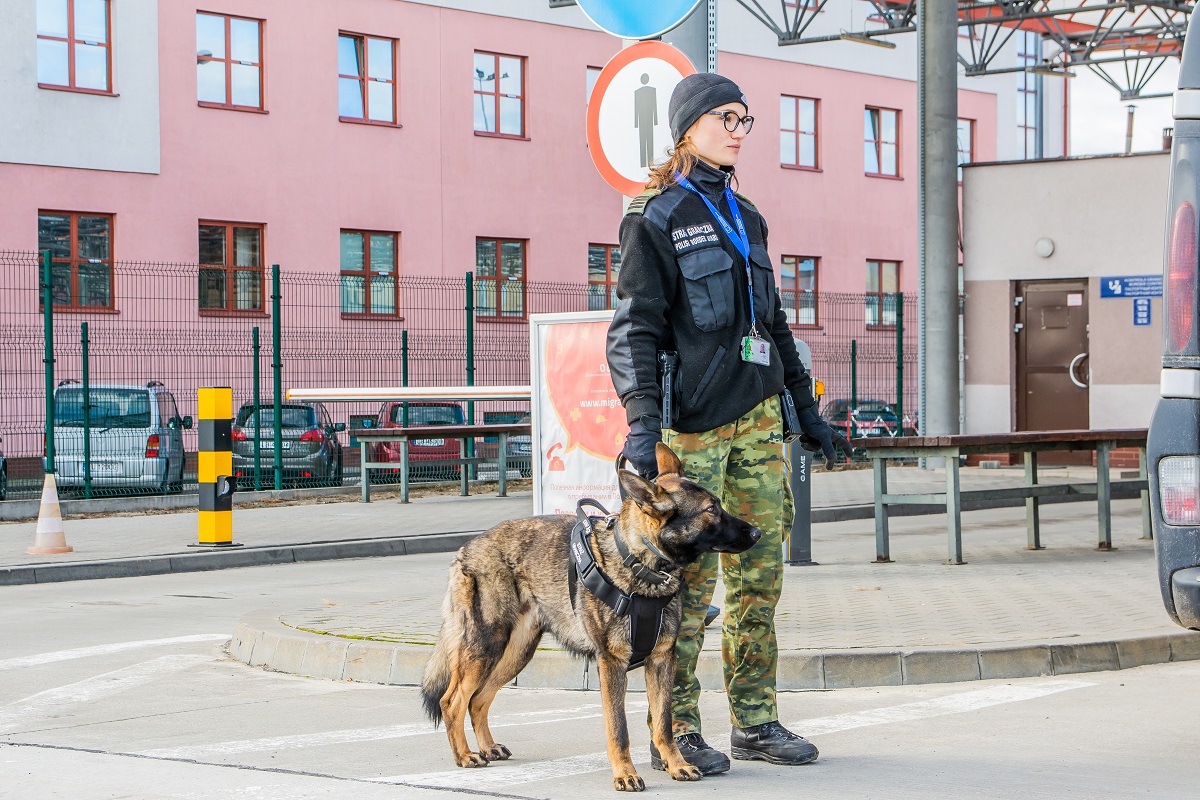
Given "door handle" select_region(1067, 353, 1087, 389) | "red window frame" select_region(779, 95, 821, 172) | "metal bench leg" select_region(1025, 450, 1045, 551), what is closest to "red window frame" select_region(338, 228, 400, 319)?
"red window frame" select_region(779, 95, 821, 172)

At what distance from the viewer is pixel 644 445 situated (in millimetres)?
5406

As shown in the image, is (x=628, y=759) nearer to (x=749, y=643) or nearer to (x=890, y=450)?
(x=749, y=643)

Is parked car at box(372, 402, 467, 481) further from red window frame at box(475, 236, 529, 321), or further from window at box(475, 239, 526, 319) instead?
window at box(475, 239, 526, 319)

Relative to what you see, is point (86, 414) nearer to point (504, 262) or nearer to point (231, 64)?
point (231, 64)

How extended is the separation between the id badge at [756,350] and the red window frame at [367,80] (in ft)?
90.2

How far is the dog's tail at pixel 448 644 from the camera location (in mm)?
5664

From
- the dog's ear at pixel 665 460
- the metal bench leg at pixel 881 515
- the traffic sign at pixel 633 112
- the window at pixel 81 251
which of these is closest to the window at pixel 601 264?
the window at pixel 81 251

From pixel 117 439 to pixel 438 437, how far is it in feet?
13.2

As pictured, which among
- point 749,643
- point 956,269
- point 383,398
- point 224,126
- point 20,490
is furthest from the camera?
point 224,126

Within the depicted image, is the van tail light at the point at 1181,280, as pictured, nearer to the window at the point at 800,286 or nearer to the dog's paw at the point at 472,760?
the dog's paw at the point at 472,760

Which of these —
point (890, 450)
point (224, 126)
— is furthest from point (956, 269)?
point (224, 126)

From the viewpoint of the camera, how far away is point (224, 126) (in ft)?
100

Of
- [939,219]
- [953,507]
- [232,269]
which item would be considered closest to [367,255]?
[232,269]

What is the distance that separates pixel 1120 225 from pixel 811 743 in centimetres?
1856
